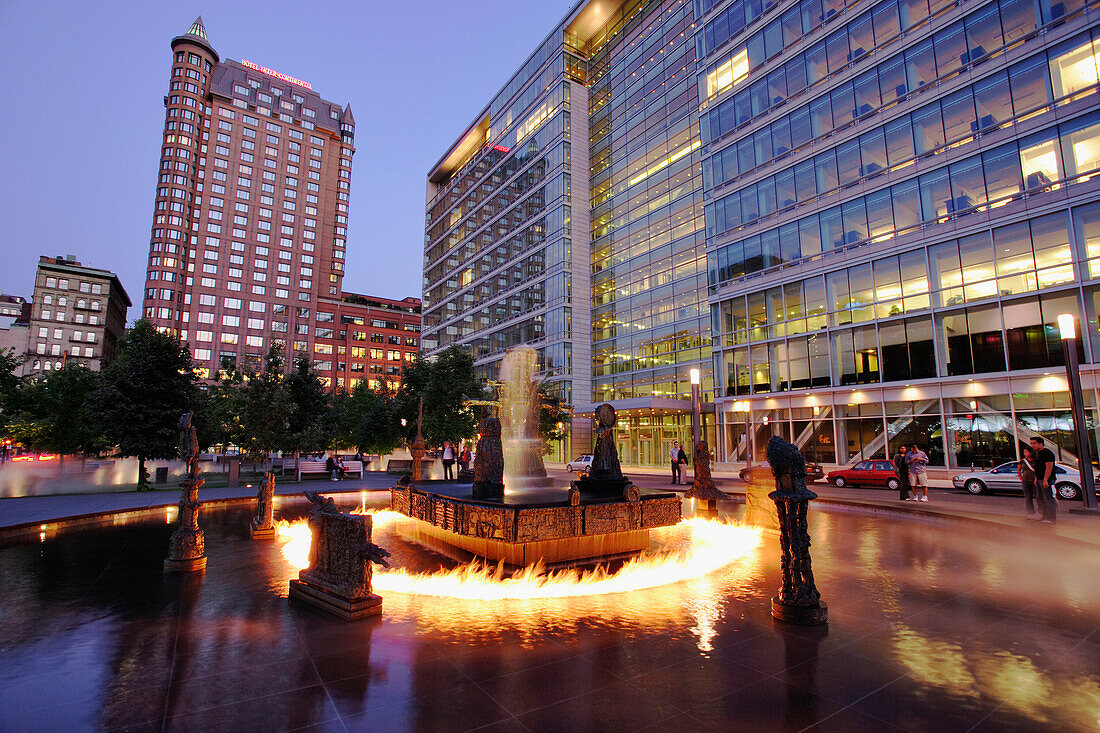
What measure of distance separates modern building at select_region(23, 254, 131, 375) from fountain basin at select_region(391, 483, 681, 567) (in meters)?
117

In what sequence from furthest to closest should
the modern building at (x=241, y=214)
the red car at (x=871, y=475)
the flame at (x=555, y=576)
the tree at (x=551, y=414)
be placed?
the modern building at (x=241, y=214)
the tree at (x=551, y=414)
the red car at (x=871, y=475)
the flame at (x=555, y=576)

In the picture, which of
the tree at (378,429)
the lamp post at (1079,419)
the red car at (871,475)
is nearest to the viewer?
the lamp post at (1079,419)

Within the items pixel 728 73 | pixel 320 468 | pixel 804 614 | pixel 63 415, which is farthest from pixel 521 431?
pixel 728 73

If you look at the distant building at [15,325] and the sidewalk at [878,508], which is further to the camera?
the distant building at [15,325]

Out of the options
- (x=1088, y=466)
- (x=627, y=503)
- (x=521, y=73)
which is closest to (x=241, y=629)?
(x=627, y=503)

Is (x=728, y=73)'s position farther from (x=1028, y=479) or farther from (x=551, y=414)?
(x=1028, y=479)

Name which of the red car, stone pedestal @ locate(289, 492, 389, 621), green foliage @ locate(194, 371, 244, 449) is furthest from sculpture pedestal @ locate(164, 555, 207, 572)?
the red car

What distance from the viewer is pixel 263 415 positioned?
24828 millimetres

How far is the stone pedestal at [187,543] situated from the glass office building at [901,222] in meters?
30.6

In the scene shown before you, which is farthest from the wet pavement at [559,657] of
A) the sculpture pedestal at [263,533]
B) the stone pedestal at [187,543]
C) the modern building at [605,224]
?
the modern building at [605,224]

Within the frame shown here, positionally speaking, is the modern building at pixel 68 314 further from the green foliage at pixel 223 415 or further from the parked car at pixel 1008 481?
the parked car at pixel 1008 481

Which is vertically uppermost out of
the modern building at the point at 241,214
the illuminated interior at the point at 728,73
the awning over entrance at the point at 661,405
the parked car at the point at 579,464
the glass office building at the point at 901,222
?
the modern building at the point at 241,214

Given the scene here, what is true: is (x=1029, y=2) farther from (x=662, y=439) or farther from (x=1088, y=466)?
(x=662, y=439)

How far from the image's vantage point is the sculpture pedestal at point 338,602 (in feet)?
18.1
